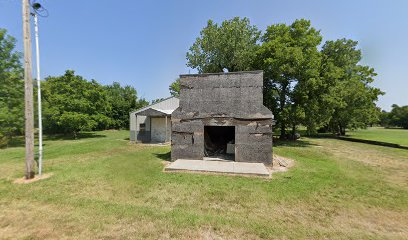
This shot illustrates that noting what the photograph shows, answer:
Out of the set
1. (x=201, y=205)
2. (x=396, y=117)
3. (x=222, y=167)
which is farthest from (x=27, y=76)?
(x=396, y=117)

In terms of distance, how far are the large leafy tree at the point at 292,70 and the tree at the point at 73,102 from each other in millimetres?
22371

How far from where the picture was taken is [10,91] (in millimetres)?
17500

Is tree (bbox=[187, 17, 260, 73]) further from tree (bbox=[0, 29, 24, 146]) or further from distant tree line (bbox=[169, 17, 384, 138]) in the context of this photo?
tree (bbox=[0, 29, 24, 146])

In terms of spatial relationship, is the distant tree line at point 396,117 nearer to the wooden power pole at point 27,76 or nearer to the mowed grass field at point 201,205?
the mowed grass field at point 201,205

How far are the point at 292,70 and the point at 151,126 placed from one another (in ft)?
52.0

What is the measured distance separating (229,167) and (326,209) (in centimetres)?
451

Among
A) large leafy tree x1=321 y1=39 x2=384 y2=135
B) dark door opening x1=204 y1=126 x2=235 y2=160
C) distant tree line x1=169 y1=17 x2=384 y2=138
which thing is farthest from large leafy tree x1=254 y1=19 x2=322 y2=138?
dark door opening x1=204 y1=126 x2=235 y2=160

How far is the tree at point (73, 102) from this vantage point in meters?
22.6

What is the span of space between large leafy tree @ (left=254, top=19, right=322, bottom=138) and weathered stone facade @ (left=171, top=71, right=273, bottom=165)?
9825 mm

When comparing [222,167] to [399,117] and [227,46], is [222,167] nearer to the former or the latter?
[227,46]

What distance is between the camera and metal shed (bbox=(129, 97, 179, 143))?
19.8 meters

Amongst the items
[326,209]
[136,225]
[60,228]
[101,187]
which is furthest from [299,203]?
[101,187]

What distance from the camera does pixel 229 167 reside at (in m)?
9.22

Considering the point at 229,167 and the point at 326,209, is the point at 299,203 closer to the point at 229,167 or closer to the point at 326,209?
the point at 326,209
